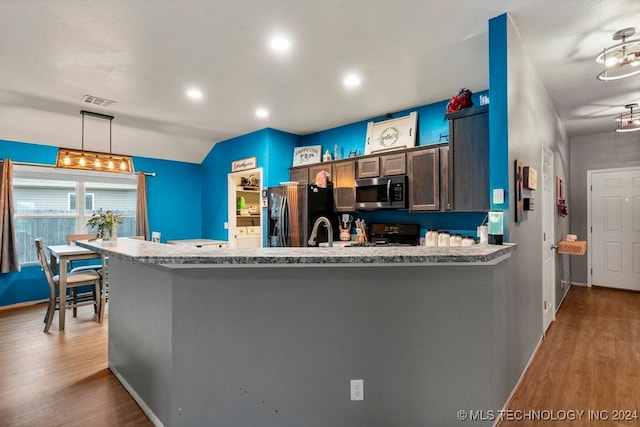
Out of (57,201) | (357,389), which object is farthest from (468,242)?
(57,201)

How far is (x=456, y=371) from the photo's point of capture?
179 cm

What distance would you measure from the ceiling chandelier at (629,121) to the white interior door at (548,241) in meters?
1.02

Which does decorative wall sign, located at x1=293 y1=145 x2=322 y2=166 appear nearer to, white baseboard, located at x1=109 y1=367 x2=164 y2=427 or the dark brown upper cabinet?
the dark brown upper cabinet

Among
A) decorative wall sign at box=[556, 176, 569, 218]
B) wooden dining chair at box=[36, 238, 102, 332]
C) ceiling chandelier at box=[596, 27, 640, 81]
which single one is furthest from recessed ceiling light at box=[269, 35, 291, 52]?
decorative wall sign at box=[556, 176, 569, 218]

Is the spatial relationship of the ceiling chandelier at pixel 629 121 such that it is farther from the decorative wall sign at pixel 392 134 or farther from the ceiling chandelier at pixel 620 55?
the decorative wall sign at pixel 392 134

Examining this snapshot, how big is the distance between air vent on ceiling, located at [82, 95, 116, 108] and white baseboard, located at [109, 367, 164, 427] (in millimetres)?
3079

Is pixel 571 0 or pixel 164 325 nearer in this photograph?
pixel 164 325

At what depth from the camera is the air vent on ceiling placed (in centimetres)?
379

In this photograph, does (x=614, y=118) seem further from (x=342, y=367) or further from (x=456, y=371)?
(x=342, y=367)

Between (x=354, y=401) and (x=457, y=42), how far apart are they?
2767 mm

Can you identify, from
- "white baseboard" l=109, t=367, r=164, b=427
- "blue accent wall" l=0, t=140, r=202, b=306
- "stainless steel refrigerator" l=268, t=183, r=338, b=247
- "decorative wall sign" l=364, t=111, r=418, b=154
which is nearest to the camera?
"white baseboard" l=109, t=367, r=164, b=427

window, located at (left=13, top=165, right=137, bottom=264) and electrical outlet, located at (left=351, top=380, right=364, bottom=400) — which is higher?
window, located at (left=13, top=165, right=137, bottom=264)

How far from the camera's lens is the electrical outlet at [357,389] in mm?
1751

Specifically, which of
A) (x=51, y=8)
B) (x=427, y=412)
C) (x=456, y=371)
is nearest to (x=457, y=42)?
(x=456, y=371)
